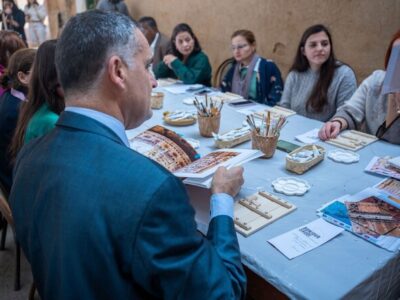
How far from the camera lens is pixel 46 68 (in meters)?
1.42

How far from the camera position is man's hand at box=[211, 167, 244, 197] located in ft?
3.28

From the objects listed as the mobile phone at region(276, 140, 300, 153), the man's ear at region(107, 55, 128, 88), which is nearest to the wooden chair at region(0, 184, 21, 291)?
the man's ear at region(107, 55, 128, 88)

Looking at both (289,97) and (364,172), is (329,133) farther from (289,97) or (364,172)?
(289,97)

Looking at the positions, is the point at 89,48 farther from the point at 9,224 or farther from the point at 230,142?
the point at 9,224

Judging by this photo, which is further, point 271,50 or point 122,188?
point 271,50

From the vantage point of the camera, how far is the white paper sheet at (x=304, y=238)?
0.89 metres

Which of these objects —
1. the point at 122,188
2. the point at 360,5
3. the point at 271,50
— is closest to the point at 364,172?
the point at 122,188

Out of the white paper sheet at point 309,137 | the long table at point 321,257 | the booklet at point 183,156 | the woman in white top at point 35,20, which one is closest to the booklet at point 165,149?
the booklet at point 183,156

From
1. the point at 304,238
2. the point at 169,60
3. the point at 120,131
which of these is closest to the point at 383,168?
the point at 304,238

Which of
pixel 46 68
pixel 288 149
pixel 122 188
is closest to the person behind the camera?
pixel 122 188

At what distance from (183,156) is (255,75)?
1.73 meters

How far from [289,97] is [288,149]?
1.20m

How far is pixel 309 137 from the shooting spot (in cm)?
172

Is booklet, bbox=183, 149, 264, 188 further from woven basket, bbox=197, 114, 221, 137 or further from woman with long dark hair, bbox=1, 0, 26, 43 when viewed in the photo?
woman with long dark hair, bbox=1, 0, 26, 43
